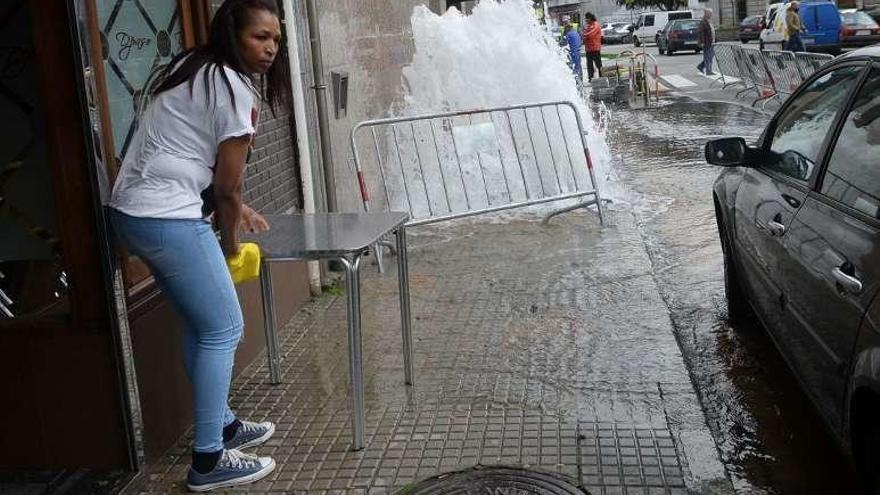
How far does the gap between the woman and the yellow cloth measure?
52 millimetres

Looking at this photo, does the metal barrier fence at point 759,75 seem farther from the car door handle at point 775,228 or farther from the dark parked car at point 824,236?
the car door handle at point 775,228

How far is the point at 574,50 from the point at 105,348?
20.8m

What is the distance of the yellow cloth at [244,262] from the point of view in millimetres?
3805

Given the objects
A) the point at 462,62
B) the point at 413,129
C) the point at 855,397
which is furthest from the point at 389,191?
the point at 855,397

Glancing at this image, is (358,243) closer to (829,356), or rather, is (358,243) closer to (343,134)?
(829,356)

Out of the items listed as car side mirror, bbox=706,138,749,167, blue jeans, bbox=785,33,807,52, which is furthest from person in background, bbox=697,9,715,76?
car side mirror, bbox=706,138,749,167

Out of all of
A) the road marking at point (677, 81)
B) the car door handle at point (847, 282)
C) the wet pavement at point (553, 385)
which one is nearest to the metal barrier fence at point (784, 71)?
the road marking at point (677, 81)

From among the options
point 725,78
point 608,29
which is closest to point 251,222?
point 725,78

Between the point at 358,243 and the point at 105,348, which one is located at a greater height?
the point at 358,243

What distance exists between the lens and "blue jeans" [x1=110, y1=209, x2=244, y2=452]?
139 inches

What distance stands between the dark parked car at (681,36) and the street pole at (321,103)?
3749cm

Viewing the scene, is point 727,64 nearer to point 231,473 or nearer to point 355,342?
point 355,342

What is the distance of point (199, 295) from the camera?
363 centimetres

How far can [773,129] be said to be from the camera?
508cm
